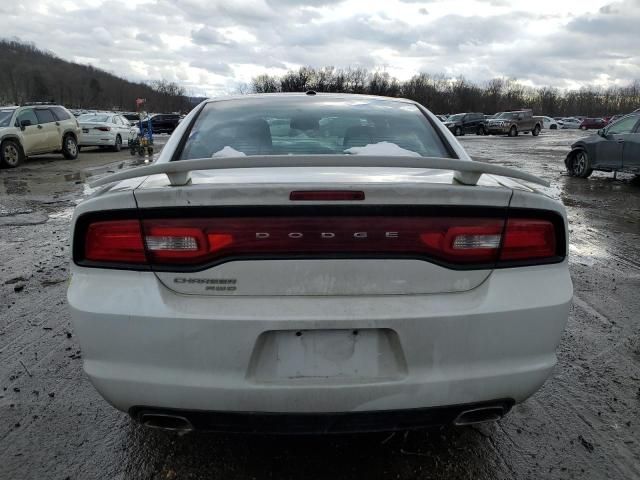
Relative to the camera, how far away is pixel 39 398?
2719 mm

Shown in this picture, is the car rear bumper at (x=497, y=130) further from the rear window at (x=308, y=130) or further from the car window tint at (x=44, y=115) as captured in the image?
the rear window at (x=308, y=130)

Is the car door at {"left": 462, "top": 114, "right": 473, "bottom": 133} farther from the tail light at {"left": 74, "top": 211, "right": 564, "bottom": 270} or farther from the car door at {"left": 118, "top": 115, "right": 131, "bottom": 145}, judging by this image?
the tail light at {"left": 74, "top": 211, "right": 564, "bottom": 270}

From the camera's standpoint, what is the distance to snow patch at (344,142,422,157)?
8.73 feet

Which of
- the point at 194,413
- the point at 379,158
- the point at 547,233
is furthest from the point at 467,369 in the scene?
the point at 194,413

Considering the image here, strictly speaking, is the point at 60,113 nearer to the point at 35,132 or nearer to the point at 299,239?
the point at 35,132

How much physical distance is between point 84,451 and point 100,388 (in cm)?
65

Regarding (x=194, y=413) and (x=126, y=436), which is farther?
(x=126, y=436)

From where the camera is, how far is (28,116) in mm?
14859

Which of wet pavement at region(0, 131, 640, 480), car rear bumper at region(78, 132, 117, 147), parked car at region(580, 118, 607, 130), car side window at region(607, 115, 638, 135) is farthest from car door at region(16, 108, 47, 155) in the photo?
parked car at region(580, 118, 607, 130)

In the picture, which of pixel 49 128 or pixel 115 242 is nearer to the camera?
pixel 115 242

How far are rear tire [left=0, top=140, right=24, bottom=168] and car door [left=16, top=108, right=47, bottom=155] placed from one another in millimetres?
253

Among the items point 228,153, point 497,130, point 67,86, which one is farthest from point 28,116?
point 67,86

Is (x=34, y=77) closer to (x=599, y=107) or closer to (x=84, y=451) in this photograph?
(x=599, y=107)

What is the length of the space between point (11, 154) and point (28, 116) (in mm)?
1470
